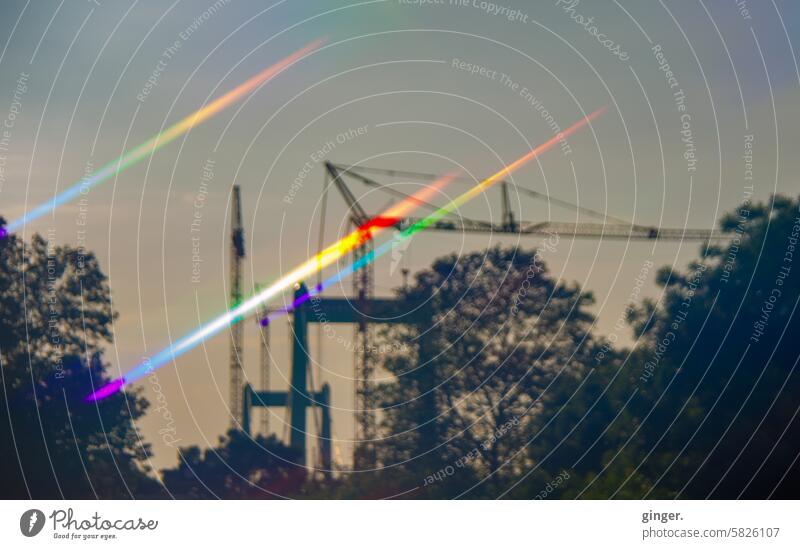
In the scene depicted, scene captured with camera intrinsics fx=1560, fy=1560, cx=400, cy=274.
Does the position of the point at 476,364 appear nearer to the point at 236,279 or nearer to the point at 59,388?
the point at 59,388

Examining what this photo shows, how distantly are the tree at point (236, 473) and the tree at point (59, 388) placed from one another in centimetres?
483

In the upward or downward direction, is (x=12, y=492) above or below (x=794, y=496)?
above

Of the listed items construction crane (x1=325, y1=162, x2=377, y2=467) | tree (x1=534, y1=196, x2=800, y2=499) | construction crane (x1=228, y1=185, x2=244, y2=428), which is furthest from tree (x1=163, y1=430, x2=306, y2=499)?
construction crane (x1=228, y1=185, x2=244, y2=428)

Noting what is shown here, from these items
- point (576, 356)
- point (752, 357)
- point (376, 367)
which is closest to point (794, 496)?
point (752, 357)

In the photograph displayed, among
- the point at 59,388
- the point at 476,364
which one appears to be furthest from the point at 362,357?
the point at 59,388

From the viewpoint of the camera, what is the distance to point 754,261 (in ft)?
180

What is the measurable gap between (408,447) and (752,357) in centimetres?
2397
